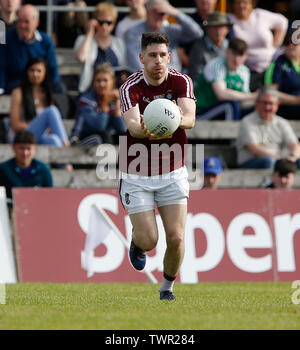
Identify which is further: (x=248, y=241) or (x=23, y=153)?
(x=23, y=153)

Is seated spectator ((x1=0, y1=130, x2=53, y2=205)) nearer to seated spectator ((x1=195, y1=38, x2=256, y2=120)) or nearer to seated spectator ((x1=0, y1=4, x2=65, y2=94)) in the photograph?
seated spectator ((x1=0, y1=4, x2=65, y2=94))

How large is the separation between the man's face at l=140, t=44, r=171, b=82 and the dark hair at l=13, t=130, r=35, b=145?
529 cm

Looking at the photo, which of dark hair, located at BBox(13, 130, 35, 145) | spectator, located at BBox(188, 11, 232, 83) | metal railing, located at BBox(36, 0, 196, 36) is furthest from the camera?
metal railing, located at BBox(36, 0, 196, 36)

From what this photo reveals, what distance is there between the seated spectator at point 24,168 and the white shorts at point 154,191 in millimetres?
5114

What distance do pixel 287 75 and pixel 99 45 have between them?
3392mm

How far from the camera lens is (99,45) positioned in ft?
53.9

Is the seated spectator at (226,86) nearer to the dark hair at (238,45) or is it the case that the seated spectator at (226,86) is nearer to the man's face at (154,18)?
the dark hair at (238,45)

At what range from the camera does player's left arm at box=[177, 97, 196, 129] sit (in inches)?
340

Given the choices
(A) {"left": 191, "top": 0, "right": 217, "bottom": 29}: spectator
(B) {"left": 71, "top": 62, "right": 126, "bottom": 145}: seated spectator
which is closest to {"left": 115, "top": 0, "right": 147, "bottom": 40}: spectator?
(A) {"left": 191, "top": 0, "right": 217, "bottom": 29}: spectator

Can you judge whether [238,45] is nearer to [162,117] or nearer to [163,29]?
[163,29]

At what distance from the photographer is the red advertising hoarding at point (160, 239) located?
1333 centimetres

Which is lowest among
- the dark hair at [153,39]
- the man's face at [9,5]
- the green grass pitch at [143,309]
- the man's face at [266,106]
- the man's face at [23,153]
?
the green grass pitch at [143,309]

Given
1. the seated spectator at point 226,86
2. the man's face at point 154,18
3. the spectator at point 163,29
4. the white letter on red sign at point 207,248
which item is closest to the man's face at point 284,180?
the white letter on red sign at point 207,248

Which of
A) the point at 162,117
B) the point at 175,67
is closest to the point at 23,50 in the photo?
the point at 175,67
